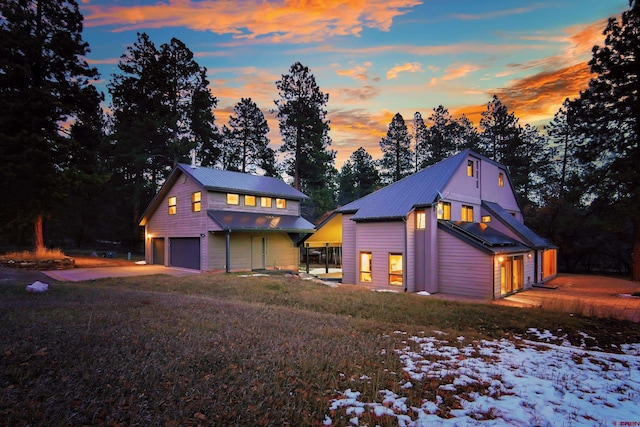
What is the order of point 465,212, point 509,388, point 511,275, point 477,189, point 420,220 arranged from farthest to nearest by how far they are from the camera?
point 477,189, point 465,212, point 511,275, point 420,220, point 509,388

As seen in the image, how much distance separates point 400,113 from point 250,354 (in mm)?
41639

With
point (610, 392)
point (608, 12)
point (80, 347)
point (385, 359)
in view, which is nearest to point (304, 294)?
point (385, 359)

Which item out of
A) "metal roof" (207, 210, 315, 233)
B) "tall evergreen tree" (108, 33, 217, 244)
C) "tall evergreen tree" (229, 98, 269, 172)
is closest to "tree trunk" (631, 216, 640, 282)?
"metal roof" (207, 210, 315, 233)

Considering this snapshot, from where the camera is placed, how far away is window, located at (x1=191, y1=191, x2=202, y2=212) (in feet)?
71.6

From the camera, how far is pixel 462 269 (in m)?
15.6

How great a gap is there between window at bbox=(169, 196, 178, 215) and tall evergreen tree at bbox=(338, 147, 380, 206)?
90.8ft

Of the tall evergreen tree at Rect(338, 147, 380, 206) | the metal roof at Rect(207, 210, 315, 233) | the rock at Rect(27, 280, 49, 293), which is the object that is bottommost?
the rock at Rect(27, 280, 49, 293)

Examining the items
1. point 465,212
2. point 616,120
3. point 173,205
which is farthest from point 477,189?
point 173,205

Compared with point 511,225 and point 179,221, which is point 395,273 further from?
point 179,221

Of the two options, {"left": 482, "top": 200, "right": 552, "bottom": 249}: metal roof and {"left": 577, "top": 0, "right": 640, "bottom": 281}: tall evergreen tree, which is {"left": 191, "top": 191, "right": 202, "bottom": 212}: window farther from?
{"left": 577, "top": 0, "right": 640, "bottom": 281}: tall evergreen tree

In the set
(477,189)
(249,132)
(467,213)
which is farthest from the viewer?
(249,132)

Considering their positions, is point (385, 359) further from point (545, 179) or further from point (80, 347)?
point (545, 179)

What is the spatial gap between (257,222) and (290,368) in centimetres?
1789

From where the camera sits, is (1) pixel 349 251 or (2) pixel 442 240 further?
(1) pixel 349 251
